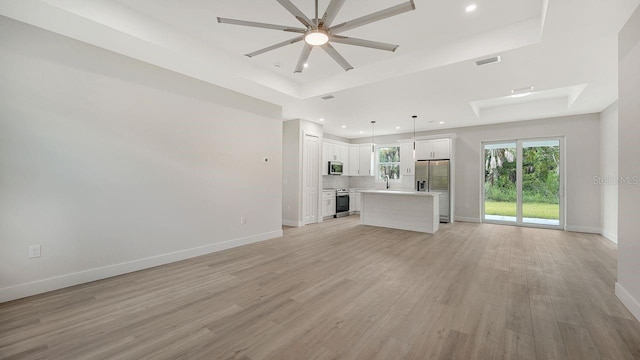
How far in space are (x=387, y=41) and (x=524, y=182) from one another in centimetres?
596

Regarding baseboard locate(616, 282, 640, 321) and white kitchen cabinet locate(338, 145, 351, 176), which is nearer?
baseboard locate(616, 282, 640, 321)

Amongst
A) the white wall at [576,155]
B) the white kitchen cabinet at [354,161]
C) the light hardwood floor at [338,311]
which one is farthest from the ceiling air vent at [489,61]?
the white kitchen cabinet at [354,161]

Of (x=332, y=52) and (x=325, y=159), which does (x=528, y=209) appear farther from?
(x=332, y=52)

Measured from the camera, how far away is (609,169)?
540cm

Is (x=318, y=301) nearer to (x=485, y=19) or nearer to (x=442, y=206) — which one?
(x=485, y=19)

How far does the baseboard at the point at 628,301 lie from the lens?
7.50 feet

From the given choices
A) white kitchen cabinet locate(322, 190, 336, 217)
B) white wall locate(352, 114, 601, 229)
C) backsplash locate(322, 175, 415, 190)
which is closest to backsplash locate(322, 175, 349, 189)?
backsplash locate(322, 175, 415, 190)

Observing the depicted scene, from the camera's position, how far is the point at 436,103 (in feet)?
17.6

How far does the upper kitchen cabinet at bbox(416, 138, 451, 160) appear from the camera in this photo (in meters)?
7.52

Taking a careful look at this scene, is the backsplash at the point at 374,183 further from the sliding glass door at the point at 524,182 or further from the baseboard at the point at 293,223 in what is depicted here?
the baseboard at the point at 293,223

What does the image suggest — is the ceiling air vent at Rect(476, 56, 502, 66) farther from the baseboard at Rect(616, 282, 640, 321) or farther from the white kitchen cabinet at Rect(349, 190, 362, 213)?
the white kitchen cabinet at Rect(349, 190, 362, 213)

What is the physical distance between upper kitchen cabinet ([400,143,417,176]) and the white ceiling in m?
2.97

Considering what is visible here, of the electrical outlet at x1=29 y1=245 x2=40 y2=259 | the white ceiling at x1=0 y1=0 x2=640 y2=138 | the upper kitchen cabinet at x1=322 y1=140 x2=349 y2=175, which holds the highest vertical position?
the white ceiling at x1=0 y1=0 x2=640 y2=138

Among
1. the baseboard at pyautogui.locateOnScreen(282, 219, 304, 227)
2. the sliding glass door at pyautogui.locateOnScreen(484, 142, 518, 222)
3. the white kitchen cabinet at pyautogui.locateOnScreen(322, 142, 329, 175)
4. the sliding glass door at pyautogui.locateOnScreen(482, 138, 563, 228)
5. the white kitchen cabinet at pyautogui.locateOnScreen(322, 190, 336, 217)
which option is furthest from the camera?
the white kitchen cabinet at pyautogui.locateOnScreen(322, 142, 329, 175)
